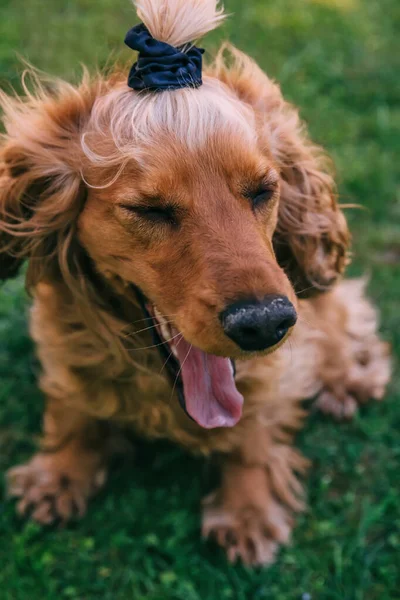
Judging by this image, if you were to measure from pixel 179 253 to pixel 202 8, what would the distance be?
71 centimetres

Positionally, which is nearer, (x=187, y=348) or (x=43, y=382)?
(x=187, y=348)

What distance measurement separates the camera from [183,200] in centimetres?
212

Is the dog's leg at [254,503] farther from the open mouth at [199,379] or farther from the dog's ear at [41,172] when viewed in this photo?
the dog's ear at [41,172]

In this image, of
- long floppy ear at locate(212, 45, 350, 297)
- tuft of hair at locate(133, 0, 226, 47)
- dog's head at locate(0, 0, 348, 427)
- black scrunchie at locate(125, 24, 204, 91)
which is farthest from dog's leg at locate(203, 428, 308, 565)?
tuft of hair at locate(133, 0, 226, 47)

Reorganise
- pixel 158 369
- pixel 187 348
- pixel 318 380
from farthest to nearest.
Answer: pixel 318 380 → pixel 158 369 → pixel 187 348

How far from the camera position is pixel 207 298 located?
203cm

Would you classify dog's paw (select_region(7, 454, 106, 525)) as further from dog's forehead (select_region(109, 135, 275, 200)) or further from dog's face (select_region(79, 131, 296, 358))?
dog's forehead (select_region(109, 135, 275, 200))

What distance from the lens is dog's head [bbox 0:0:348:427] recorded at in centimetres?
205

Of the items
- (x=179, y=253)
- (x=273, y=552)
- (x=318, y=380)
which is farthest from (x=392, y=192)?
(x=179, y=253)

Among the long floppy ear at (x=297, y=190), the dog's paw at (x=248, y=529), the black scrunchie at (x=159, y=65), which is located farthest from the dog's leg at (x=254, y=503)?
the black scrunchie at (x=159, y=65)

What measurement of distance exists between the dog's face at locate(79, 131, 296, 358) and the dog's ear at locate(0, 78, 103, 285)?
0.65 ft

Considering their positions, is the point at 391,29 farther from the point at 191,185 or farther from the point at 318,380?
the point at 191,185

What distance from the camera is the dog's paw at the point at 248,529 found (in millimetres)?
2898

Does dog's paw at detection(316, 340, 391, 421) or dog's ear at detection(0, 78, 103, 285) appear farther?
dog's paw at detection(316, 340, 391, 421)
